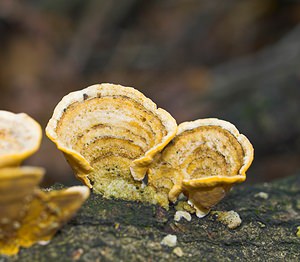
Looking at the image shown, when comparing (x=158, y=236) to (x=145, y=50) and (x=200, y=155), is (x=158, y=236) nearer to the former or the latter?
(x=200, y=155)

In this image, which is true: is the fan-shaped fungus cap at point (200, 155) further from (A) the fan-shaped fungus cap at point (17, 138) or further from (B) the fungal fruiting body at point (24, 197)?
(A) the fan-shaped fungus cap at point (17, 138)

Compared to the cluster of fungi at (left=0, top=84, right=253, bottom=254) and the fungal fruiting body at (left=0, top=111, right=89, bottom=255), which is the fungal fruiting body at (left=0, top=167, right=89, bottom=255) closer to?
the fungal fruiting body at (left=0, top=111, right=89, bottom=255)

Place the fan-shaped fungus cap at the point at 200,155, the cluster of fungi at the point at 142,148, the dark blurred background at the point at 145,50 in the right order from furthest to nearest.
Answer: the dark blurred background at the point at 145,50, the fan-shaped fungus cap at the point at 200,155, the cluster of fungi at the point at 142,148

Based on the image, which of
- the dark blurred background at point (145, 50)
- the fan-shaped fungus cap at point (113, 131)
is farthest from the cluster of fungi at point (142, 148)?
the dark blurred background at point (145, 50)

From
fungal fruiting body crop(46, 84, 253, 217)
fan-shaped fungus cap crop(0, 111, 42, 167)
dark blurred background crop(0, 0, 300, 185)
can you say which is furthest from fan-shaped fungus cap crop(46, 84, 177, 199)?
dark blurred background crop(0, 0, 300, 185)

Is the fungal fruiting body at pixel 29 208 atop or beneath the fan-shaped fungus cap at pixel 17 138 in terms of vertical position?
beneath

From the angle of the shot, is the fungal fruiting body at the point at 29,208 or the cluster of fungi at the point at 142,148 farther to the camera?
the cluster of fungi at the point at 142,148
